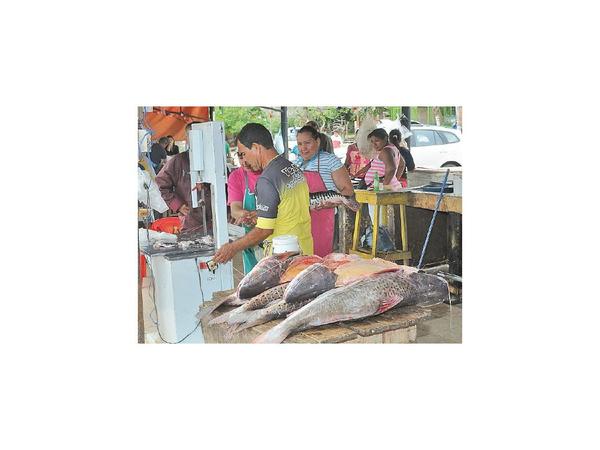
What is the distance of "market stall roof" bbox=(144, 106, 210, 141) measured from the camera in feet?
13.6

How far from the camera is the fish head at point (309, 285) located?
4.11 m

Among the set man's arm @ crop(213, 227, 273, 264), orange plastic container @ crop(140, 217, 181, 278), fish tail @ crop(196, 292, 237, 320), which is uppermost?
orange plastic container @ crop(140, 217, 181, 278)

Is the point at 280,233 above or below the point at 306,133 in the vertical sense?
below

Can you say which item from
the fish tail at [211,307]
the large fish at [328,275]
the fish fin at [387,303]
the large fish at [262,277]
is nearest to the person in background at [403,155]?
the large fish at [328,275]

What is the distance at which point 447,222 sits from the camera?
14.1ft

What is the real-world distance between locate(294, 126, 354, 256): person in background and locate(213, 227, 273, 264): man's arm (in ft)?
1.03

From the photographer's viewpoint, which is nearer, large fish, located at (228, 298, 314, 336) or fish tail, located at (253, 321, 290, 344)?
fish tail, located at (253, 321, 290, 344)

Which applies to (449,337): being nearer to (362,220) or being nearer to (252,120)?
(362,220)

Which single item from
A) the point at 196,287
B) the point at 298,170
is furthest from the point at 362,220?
the point at 196,287

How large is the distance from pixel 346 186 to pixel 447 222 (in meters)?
0.65

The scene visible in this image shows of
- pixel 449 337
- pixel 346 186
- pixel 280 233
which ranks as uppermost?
pixel 346 186

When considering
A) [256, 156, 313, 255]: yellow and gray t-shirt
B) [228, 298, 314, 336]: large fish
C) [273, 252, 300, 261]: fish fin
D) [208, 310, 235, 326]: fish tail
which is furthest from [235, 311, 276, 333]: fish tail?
[256, 156, 313, 255]: yellow and gray t-shirt

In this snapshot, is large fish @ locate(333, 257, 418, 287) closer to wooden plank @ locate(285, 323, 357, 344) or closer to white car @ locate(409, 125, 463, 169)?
wooden plank @ locate(285, 323, 357, 344)

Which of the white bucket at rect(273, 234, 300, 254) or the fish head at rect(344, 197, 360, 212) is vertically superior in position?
the fish head at rect(344, 197, 360, 212)
